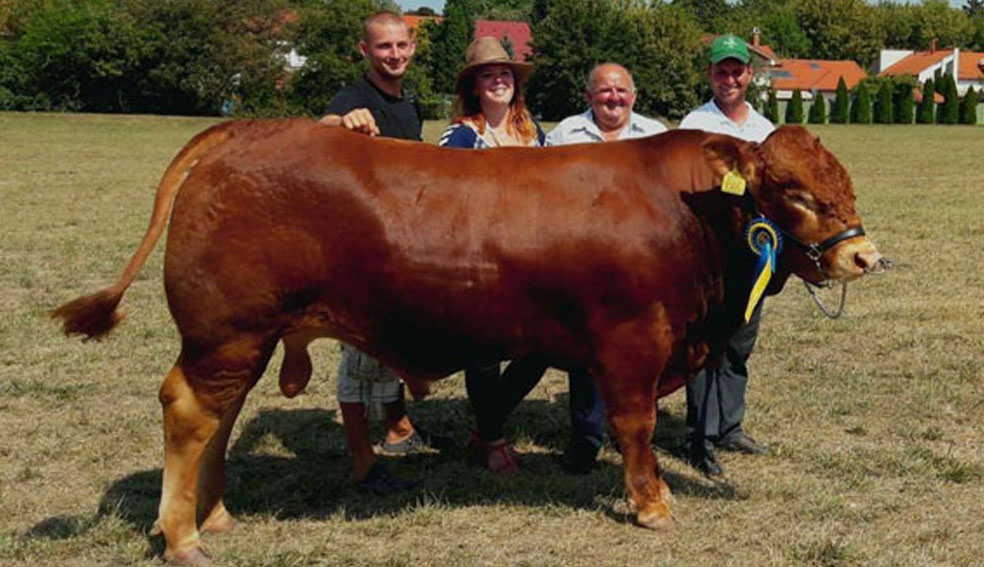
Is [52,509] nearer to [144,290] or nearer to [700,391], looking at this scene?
[700,391]

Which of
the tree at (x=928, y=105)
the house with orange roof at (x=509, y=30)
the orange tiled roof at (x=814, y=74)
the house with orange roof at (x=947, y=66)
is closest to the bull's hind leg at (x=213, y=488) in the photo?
the tree at (x=928, y=105)

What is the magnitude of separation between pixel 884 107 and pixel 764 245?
6352cm

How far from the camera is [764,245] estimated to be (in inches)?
180

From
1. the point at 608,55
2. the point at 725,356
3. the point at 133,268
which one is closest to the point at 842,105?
the point at 608,55

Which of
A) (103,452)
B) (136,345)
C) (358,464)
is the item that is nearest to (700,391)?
(358,464)

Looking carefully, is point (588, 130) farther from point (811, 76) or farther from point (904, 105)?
point (811, 76)

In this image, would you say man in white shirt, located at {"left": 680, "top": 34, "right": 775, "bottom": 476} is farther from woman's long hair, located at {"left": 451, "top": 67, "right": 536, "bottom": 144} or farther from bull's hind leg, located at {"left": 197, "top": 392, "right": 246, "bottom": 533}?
bull's hind leg, located at {"left": 197, "top": 392, "right": 246, "bottom": 533}

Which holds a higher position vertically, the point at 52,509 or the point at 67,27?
the point at 67,27

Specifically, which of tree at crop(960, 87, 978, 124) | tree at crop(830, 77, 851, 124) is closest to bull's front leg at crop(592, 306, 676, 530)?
tree at crop(830, 77, 851, 124)

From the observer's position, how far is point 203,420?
448 centimetres

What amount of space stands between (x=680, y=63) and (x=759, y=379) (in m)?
A: 63.3

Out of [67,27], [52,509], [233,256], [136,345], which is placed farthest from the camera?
[67,27]

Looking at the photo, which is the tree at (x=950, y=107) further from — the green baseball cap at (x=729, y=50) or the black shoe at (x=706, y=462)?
the black shoe at (x=706, y=462)

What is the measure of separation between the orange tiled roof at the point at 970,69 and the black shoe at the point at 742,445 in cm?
10437
